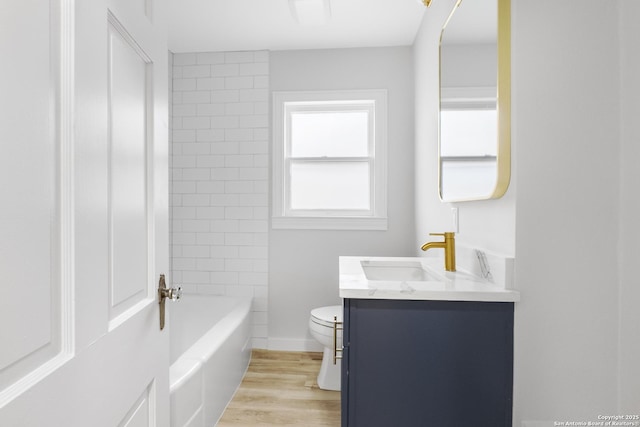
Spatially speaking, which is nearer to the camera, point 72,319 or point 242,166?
point 72,319

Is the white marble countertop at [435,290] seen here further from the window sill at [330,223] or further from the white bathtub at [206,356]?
the window sill at [330,223]

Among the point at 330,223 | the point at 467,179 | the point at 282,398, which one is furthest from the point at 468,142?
the point at 282,398

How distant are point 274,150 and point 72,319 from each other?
242 centimetres

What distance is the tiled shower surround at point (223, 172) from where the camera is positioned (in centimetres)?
289

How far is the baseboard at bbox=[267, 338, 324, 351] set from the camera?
9.42 ft

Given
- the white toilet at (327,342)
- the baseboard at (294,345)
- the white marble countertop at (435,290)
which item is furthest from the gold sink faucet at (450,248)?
the baseboard at (294,345)

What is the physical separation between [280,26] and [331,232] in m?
1.57

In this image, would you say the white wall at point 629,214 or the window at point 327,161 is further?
the window at point 327,161

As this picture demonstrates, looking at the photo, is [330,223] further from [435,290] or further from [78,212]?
[78,212]

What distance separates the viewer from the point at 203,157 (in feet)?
9.64

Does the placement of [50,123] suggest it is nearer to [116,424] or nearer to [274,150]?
[116,424]

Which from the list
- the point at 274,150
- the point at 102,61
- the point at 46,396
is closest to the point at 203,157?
the point at 274,150

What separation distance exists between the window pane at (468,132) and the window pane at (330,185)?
1043 millimetres

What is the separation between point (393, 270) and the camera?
1991 mm
